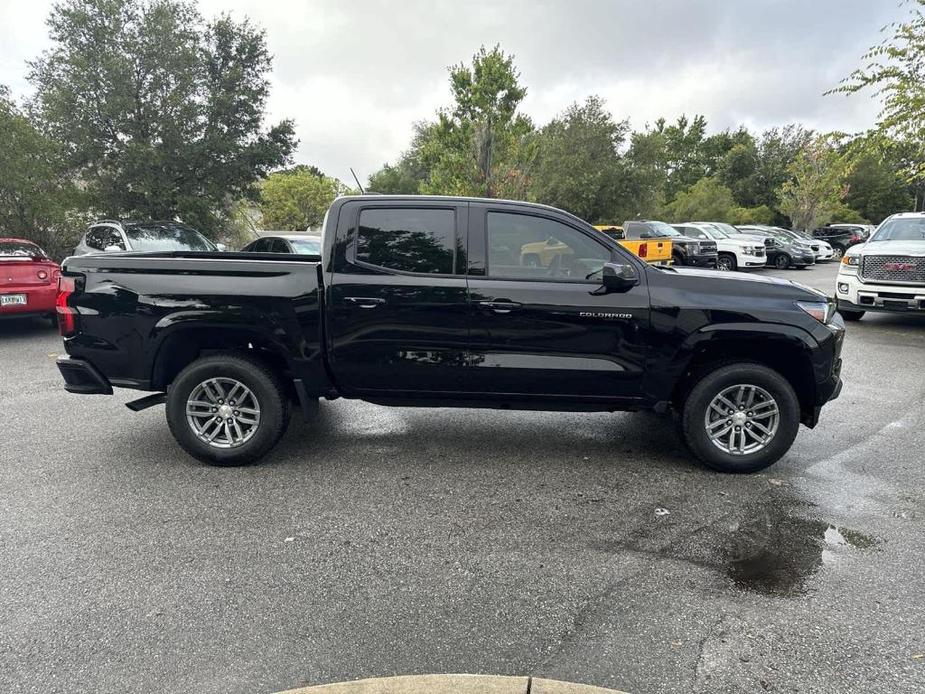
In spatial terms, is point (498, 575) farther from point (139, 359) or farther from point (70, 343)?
point (70, 343)

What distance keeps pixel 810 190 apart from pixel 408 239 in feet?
142

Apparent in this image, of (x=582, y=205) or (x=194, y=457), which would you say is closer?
(x=194, y=457)

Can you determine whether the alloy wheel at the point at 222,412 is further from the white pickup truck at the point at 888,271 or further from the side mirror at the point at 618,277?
the white pickup truck at the point at 888,271

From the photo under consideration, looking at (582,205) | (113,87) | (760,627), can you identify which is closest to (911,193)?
(582,205)

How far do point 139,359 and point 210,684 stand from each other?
2760 mm

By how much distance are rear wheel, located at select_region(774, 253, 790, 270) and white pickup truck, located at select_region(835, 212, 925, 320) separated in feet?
50.0

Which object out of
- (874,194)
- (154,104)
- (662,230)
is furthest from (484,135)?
(874,194)

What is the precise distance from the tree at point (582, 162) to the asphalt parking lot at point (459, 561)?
28.3 metres

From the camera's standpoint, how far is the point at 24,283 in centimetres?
895

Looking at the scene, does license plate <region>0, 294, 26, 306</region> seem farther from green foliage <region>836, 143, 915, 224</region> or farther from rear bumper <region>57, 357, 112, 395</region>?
green foliage <region>836, 143, 915, 224</region>

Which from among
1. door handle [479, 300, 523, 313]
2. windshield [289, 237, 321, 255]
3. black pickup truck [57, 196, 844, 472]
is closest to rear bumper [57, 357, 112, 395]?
black pickup truck [57, 196, 844, 472]

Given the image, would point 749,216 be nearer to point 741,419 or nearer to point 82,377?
point 741,419

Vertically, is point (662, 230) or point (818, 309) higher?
point (662, 230)

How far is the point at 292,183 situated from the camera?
49.0 meters
